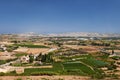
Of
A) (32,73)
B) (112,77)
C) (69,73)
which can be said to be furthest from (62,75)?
(112,77)

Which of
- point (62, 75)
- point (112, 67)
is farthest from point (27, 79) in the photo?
point (112, 67)

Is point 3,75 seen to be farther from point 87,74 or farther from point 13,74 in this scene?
point 87,74

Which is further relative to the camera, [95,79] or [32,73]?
[32,73]

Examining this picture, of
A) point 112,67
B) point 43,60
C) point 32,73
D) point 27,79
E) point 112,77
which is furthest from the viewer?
point 43,60

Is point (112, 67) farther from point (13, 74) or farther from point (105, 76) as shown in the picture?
point (13, 74)

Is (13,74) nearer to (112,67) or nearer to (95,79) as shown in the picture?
(95,79)

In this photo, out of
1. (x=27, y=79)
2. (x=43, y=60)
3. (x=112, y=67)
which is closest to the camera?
(x=27, y=79)

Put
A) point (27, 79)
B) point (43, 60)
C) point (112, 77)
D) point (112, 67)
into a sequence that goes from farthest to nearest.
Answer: point (43, 60) → point (112, 67) → point (112, 77) → point (27, 79)

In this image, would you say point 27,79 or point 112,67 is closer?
point 27,79

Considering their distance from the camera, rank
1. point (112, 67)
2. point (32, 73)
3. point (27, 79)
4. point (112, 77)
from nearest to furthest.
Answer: point (27, 79), point (112, 77), point (32, 73), point (112, 67)
